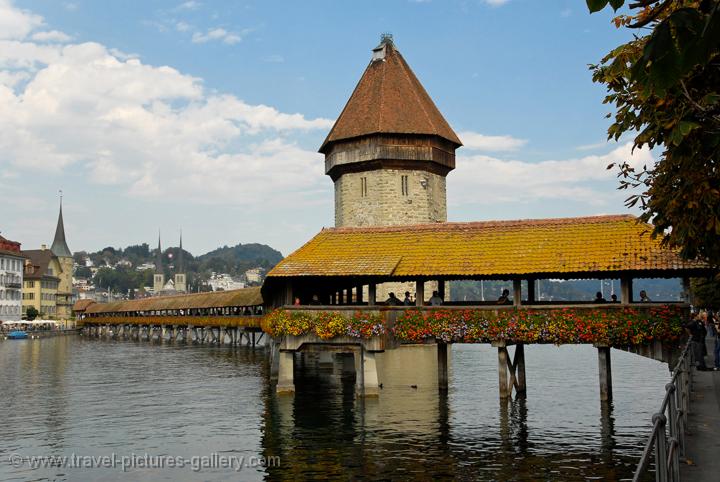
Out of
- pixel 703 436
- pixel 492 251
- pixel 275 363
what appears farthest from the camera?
pixel 275 363

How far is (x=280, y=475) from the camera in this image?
48.0 feet

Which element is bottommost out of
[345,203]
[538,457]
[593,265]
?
[538,457]

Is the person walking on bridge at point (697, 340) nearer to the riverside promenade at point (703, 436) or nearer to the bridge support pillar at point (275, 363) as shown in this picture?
the riverside promenade at point (703, 436)

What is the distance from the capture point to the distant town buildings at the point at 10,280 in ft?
327

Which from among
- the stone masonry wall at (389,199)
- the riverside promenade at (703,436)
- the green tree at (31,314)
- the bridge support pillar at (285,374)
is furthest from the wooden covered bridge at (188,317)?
the riverside promenade at (703,436)

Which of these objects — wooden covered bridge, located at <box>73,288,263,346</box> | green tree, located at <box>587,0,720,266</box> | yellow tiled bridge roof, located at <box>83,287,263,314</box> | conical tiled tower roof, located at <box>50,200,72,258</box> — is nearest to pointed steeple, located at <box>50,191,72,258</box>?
conical tiled tower roof, located at <box>50,200,72,258</box>

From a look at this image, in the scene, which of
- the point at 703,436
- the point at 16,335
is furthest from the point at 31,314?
the point at 703,436

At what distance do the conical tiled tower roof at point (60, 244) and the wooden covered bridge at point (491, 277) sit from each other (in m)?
130

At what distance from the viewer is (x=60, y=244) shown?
14550 cm

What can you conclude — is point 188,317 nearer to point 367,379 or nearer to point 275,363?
point 275,363

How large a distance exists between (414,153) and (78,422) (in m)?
36.6

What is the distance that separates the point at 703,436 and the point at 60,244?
148657mm

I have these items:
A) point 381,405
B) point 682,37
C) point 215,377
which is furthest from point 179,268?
point 682,37

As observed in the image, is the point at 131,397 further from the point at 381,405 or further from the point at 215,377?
the point at 381,405
